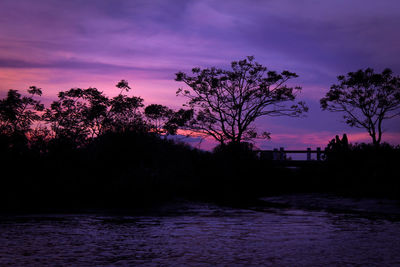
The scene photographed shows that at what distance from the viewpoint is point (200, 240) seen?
26.0ft

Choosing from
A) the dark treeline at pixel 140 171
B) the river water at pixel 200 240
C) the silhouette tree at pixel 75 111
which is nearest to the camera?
the river water at pixel 200 240

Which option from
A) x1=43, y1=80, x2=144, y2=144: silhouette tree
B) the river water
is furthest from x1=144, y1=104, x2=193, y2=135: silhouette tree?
the river water

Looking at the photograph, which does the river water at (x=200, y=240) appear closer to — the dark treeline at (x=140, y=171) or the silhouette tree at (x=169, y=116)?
the dark treeline at (x=140, y=171)

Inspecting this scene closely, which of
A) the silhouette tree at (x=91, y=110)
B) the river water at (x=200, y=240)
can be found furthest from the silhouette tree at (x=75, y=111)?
the river water at (x=200, y=240)

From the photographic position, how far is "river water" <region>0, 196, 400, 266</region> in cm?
624

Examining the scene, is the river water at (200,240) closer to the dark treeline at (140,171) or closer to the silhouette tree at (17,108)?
the dark treeline at (140,171)

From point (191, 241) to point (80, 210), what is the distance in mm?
6816

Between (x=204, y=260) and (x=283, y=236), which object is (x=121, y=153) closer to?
(x=283, y=236)

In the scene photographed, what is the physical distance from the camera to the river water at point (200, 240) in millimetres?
6238

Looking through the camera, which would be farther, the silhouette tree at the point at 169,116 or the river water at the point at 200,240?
the silhouette tree at the point at 169,116

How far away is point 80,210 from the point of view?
539 inches

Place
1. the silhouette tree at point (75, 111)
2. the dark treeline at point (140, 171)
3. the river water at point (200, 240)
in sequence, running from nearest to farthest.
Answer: the river water at point (200, 240), the dark treeline at point (140, 171), the silhouette tree at point (75, 111)

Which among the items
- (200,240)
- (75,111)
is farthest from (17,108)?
(200,240)

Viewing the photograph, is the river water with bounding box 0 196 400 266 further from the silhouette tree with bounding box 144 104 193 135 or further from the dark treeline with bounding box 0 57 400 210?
the silhouette tree with bounding box 144 104 193 135
